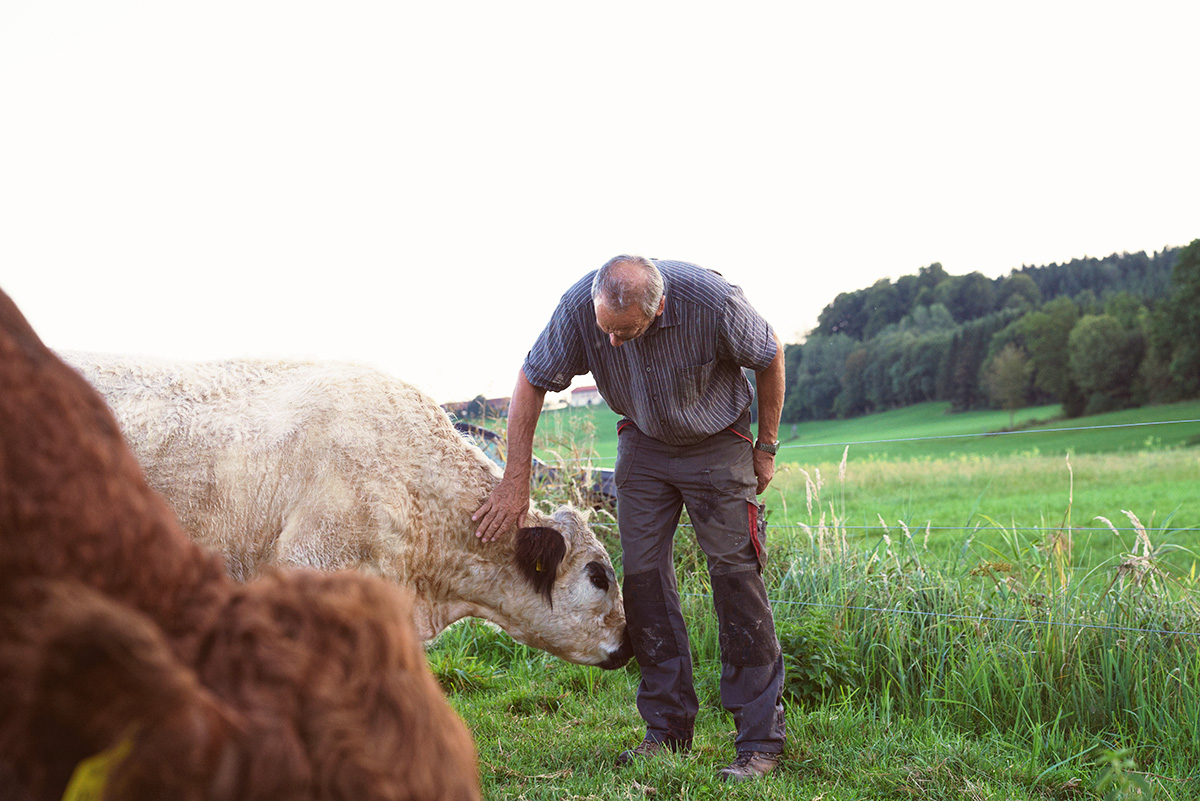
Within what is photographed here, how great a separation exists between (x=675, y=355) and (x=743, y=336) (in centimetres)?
36

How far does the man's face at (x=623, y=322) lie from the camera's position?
4.12 metres

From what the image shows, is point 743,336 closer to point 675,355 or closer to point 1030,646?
point 675,355

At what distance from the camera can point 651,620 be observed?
477 cm

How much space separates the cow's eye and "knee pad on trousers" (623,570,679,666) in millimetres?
214

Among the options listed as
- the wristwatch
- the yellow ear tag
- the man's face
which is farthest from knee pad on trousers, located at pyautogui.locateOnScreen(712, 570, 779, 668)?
the yellow ear tag

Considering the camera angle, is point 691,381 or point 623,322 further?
point 691,381

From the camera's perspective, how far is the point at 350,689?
2.90 feet

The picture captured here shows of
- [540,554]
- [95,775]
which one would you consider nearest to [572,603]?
[540,554]

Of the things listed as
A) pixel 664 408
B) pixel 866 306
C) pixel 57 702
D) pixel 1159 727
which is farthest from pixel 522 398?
pixel 866 306

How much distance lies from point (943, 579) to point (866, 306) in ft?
190

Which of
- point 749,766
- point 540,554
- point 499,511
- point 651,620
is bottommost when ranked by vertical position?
point 749,766

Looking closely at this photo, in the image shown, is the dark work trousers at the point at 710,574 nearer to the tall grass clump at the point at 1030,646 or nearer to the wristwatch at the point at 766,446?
the wristwatch at the point at 766,446

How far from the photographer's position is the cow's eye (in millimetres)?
4930

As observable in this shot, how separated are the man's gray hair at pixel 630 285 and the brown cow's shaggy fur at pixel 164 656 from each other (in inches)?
122
